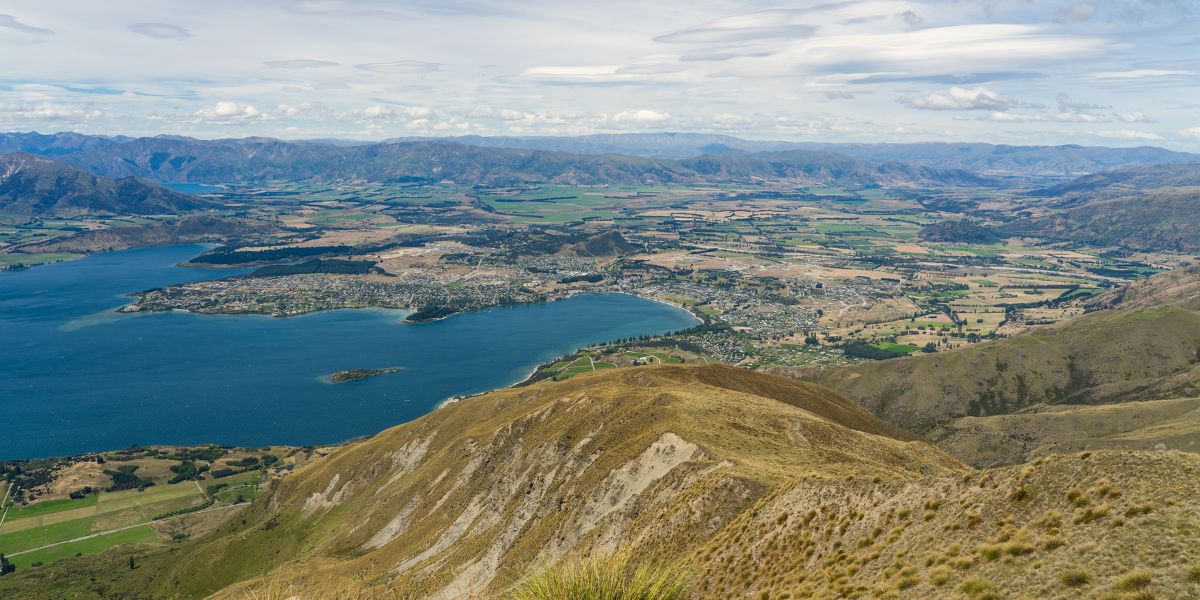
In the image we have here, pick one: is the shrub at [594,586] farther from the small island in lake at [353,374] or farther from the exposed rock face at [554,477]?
the small island in lake at [353,374]

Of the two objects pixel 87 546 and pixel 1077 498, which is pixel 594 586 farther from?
pixel 87 546

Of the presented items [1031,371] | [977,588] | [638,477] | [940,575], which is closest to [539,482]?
[638,477]

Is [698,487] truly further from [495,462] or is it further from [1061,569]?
[495,462]

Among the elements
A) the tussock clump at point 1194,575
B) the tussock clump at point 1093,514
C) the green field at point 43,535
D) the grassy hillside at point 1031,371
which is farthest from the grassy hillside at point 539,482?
the grassy hillside at point 1031,371

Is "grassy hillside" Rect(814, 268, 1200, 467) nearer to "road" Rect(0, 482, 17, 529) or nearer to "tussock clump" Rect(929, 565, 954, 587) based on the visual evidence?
"tussock clump" Rect(929, 565, 954, 587)

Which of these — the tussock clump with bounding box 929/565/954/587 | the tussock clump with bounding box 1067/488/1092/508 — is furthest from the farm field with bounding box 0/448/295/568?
the tussock clump with bounding box 1067/488/1092/508

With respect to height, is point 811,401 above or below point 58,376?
above

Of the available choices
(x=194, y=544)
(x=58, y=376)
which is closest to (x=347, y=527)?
(x=194, y=544)
